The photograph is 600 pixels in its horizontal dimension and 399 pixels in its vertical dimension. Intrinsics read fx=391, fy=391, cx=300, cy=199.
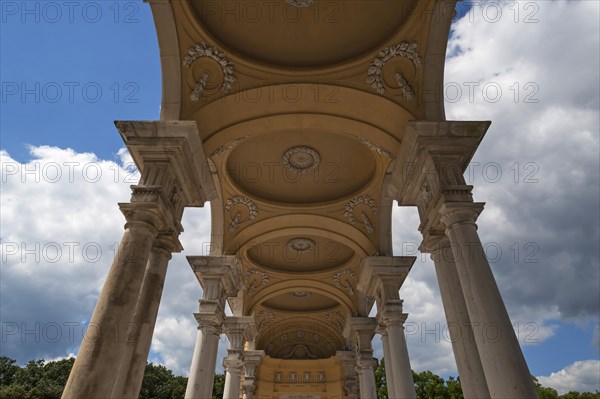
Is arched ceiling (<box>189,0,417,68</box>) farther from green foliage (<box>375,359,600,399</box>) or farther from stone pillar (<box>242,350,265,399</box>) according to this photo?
green foliage (<box>375,359,600,399</box>)

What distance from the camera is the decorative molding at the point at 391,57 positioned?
32.5 feet

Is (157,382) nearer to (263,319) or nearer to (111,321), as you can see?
(263,319)

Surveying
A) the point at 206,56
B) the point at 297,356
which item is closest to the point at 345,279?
the point at 297,356

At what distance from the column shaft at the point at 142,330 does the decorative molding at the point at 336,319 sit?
18.8m

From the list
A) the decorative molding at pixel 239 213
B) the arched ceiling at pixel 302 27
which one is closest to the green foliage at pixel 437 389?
the decorative molding at pixel 239 213

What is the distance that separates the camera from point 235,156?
14.7 metres

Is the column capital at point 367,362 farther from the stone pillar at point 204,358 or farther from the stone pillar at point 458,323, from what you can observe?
the stone pillar at point 458,323

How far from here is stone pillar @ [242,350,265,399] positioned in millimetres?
24391

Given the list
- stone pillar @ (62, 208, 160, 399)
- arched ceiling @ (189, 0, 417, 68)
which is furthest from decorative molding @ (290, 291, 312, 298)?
stone pillar @ (62, 208, 160, 399)

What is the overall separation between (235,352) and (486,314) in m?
14.5

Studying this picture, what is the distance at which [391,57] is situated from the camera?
10.2 m

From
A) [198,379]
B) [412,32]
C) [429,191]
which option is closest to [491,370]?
[429,191]

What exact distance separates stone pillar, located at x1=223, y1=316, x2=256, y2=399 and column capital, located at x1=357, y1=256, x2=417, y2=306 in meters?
7.59

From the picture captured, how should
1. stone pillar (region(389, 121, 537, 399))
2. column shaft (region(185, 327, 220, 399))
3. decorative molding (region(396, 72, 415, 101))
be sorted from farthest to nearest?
column shaft (region(185, 327, 220, 399)) < decorative molding (region(396, 72, 415, 101)) < stone pillar (region(389, 121, 537, 399))
